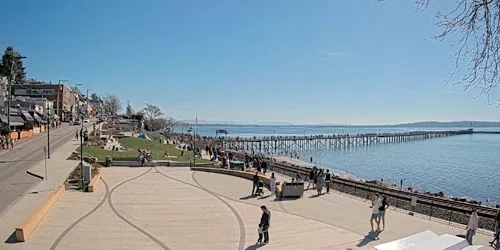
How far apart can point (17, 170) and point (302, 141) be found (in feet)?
393

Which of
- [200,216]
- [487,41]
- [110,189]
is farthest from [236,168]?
[487,41]

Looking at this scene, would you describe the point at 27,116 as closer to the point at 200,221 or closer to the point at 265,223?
the point at 200,221

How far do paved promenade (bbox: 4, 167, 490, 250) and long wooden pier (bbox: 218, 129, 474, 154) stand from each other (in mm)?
78446

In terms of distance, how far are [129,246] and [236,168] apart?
20.8 metres

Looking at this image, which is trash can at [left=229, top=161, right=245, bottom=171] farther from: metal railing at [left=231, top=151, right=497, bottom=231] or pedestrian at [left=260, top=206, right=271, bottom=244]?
pedestrian at [left=260, top=206, right=271, bottom=244]

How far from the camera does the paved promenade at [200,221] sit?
14.3m

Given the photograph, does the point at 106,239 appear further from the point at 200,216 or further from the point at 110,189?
the point at 110,189

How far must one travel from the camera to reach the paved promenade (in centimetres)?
1434

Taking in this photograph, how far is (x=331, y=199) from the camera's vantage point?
2289 centimetres

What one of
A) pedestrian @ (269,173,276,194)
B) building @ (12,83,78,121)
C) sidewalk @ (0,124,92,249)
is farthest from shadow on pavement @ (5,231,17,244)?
building @ (12,83,78,121)

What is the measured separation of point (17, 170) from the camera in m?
27.7

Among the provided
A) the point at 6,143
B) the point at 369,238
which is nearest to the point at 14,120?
the point at 6,143

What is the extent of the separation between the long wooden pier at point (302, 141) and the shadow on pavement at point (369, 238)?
8502 cm

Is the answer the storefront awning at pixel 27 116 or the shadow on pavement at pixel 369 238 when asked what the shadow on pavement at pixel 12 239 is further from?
the storefront awning at pixel 27 116
